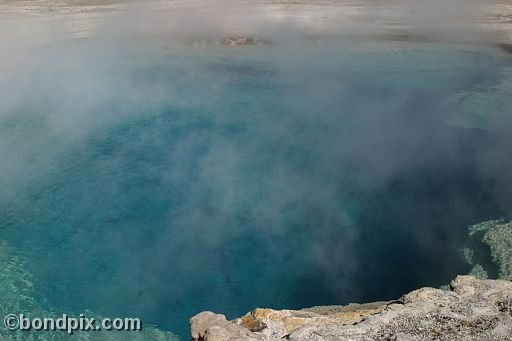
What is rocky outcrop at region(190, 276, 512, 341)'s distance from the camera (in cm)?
369

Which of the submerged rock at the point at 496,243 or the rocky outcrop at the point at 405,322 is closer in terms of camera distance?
the rocky outcrop at the point at 405,322

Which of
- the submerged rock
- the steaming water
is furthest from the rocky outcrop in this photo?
the submerged rock

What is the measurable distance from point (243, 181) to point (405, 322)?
475cm

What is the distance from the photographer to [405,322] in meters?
3.80

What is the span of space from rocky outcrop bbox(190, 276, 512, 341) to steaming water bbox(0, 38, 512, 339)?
175 cm

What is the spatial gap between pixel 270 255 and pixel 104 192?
2932mm

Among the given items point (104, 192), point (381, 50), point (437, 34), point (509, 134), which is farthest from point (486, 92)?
point (104, 192)

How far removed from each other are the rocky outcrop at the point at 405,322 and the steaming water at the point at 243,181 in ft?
5.74

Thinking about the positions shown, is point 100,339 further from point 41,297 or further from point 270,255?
point 270,255

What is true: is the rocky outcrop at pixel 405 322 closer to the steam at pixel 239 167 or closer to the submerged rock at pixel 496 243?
the steam at pixel 239 167

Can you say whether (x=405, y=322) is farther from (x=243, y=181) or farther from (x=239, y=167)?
Answer: (x=239, y=167)

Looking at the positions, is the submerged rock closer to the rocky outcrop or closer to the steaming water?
the steaming water

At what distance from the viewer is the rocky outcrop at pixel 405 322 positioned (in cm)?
369

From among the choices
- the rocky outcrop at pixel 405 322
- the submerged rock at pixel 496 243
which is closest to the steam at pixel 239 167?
the submerged rock at pixel 496 243
